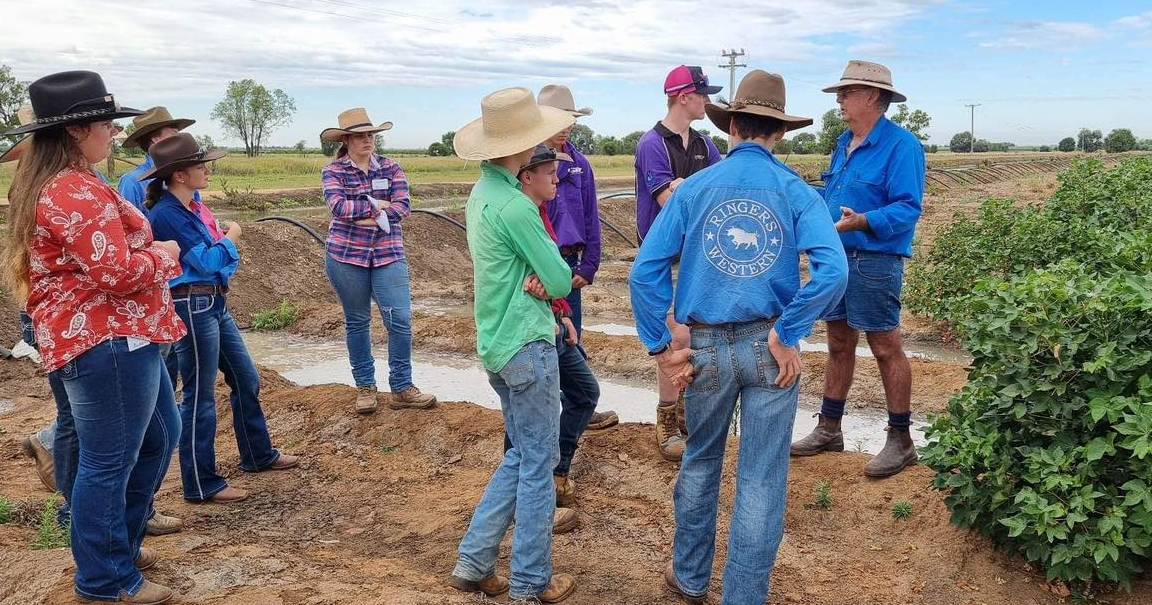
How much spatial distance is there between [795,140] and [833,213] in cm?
5993

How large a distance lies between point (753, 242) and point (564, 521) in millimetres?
1944

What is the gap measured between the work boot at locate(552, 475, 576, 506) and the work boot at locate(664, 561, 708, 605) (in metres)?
0.87

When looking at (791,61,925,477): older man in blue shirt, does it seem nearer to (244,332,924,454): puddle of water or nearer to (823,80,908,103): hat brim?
(823,80,908,103): hat brim

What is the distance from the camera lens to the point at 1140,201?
7.82 meters

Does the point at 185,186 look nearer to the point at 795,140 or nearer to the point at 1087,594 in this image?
→ the point at 1087,594

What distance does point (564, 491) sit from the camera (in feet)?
15.3

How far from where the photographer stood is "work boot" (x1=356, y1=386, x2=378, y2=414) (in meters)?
6.17

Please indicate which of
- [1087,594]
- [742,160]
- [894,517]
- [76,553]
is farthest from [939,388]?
[76,553]

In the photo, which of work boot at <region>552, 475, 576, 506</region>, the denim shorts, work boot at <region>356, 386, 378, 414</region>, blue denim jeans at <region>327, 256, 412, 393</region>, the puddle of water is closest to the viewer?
the denim shorts

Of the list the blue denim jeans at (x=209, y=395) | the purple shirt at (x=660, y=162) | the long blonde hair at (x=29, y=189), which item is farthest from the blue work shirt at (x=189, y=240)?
the purple shirt at (x=660, y=162)

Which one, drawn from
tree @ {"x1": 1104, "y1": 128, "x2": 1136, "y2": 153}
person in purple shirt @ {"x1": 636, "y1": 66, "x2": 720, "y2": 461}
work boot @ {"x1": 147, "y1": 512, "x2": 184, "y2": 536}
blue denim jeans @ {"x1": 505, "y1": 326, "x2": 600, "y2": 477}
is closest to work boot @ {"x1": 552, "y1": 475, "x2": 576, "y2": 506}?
blue denim jeans @ {"x1": 505, "y1": 326, "x2": 600, "y2": 477}

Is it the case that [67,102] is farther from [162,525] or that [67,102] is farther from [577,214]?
[577,214]

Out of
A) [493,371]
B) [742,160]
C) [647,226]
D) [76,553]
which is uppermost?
[742,160]

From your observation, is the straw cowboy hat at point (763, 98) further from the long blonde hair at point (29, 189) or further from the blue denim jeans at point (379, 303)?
the blue denim jeans at point (379, 303)
